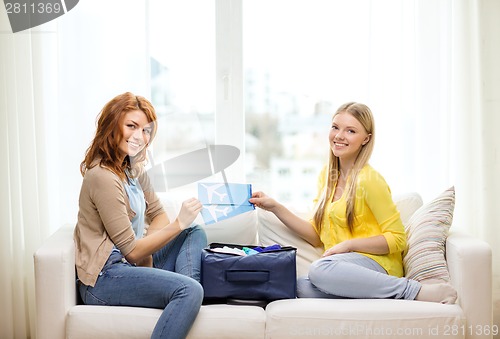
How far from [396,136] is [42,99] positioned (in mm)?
1692

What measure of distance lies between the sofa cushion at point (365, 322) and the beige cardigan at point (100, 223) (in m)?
0.61

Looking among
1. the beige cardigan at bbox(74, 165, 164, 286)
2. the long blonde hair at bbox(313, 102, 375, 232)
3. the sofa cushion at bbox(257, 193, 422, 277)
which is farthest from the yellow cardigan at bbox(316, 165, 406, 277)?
the beige cardigan at bbox(74, 165, 164, 286)

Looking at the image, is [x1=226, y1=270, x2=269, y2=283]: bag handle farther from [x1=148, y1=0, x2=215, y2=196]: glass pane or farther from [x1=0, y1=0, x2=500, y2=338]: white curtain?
[x1=0, y1=0, x2=500, y2=338]: white curtain

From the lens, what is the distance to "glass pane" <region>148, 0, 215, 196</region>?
346 centimetres

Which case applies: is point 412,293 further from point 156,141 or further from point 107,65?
point 107,65

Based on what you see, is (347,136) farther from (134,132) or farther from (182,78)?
(182,78)

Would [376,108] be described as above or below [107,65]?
below

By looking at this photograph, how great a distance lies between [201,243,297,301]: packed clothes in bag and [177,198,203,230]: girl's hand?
149mm

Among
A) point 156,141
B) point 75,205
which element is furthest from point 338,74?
point 75,205

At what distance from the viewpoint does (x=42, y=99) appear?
335 centimetres

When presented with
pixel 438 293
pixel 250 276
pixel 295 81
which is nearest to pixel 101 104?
pixel 295 81

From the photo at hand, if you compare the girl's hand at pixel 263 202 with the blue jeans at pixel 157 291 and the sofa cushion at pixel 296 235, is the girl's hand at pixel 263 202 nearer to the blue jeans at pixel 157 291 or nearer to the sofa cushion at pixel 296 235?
the sofa cushion at pixel 296 235

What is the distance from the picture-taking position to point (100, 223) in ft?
8.63

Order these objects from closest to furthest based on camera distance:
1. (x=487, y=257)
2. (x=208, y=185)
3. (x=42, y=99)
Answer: (x=487, y=257), (x=208, y=185), (x=42, y=99)
